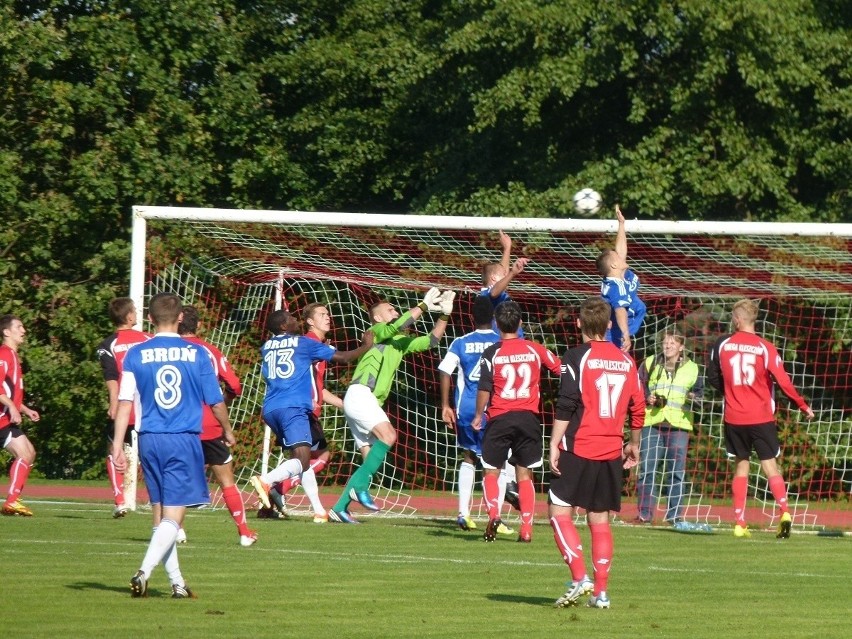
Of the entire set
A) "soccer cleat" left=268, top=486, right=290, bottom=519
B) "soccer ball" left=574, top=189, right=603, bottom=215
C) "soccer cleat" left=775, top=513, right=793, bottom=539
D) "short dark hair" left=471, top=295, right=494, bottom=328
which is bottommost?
"soccer cleat" left=268, top=486, right=290, bottom=519

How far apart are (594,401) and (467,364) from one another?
192 inches

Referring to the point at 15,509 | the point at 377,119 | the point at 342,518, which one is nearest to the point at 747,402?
the point at 342,518

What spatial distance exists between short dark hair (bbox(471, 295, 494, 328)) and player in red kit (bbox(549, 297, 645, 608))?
14.5 feet

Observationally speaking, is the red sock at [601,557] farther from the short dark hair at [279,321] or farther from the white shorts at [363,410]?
the white shorts at [363,410]

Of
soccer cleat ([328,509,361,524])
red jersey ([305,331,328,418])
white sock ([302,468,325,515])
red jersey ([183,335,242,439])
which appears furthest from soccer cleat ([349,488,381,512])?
red jersey ([183,335,242,439])

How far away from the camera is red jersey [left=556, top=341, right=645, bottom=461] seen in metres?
7.87

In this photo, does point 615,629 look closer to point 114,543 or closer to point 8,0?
point 114,543

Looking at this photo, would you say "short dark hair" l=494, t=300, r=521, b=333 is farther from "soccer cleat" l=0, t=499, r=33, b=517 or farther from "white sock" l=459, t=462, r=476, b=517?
"soccer cleat" l=0, t=499, r=33, b=517

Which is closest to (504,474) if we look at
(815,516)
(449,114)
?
(815,516)

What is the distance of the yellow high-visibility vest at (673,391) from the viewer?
14430 millimetres

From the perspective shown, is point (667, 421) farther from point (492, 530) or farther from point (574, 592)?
point (574, 592)

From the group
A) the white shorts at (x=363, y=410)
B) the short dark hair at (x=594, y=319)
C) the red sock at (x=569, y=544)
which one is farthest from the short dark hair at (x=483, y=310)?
the red sock at (x=569, y=544)

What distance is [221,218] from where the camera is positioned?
46.1ft

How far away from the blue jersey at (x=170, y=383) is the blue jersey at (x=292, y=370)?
485 centimetres
